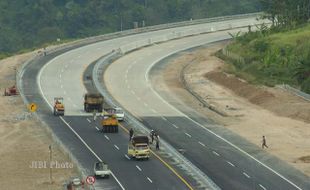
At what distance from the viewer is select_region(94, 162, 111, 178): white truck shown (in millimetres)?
71250

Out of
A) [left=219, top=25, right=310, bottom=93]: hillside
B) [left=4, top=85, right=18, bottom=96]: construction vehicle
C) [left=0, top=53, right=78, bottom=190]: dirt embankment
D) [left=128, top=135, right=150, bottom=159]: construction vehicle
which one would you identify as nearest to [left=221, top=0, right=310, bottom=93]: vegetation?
[left=219, top=25, right=310, bottom=93]: hillside

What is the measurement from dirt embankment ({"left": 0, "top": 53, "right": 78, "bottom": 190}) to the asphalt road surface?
11.9 meters

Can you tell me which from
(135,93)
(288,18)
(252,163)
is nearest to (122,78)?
(135,93)

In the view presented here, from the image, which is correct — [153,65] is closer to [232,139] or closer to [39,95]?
[39,95]

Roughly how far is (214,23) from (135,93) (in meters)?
71.6

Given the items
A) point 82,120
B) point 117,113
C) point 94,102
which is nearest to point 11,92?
point 94,102

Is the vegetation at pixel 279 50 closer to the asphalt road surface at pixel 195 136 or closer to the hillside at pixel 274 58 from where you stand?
the hillside at pixel 274 58

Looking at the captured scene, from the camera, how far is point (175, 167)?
250ft

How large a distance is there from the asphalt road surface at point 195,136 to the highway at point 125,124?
0.29 ft

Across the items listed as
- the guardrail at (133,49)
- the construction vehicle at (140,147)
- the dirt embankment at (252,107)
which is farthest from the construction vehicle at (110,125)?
the construction vehicle at (140,147)

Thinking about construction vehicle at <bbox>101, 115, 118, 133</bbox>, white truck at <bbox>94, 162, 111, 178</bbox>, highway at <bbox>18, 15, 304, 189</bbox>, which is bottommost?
highway at <bbox>18, 15, 304, 189</bbox>

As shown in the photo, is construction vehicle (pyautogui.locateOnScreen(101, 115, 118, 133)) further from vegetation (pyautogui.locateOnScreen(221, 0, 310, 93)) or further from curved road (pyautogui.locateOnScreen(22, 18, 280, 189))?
vegetation (pyautogui.locateOnScreen(221, 0, 310, 93))

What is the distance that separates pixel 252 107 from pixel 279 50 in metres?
28.2

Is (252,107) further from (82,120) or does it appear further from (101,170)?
(101,170)
